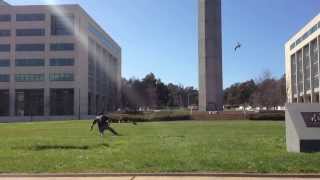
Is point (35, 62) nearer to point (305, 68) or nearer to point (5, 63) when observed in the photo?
point (5, 63)

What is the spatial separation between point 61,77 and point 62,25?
1125cm

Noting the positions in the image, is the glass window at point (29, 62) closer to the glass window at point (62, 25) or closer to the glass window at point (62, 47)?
the glass window at point (62, 47)

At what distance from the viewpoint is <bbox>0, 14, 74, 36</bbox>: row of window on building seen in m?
119

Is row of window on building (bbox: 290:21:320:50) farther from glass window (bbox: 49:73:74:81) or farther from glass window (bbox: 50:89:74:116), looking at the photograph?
glass window (bbox: 50:89:74:116)

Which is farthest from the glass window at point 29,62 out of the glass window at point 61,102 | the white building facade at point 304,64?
the white building facade at point 304,64

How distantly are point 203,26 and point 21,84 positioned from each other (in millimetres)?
59562

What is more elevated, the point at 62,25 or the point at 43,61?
the point at 62,25

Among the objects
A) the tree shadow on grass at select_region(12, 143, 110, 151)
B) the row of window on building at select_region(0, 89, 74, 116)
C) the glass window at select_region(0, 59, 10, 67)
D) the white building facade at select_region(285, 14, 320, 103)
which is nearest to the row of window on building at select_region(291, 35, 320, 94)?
the white building facade at select_region(285, 14, 320, 103)

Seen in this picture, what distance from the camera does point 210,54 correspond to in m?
70.8

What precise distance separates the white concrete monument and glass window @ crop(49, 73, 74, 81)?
103456mm

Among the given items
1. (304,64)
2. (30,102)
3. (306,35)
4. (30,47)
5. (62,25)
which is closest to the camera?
(30,47)

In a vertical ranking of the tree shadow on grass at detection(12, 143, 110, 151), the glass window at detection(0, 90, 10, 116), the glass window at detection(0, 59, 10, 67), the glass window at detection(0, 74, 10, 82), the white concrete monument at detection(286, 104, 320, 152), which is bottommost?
the tree shadow on grass at detection(12, 143, 110, 151)

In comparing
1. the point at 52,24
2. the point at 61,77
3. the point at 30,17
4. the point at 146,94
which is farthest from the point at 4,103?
the point at 146,94

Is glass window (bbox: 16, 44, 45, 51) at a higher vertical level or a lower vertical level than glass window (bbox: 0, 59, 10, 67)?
higher
